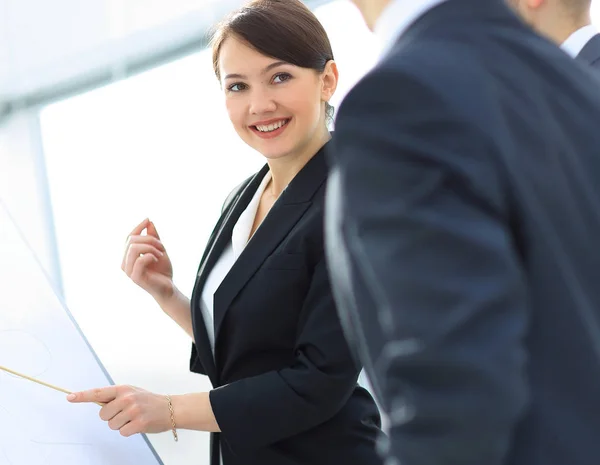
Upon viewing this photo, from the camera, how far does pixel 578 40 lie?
1.81 metres

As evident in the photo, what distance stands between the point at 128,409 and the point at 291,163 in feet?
1.85

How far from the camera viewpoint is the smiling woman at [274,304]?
1454mm

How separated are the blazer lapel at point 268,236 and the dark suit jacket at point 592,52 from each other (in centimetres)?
67

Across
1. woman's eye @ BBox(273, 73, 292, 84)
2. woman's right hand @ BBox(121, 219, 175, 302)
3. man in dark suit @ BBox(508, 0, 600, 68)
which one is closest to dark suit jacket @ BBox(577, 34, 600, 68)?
man in dark suit @ BBox(508, 0, 600, 68)

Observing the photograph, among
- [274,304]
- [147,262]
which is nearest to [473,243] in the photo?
[274,304]

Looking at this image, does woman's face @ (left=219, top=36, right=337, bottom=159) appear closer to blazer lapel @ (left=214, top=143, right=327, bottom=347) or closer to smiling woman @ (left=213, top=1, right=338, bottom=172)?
smiling woman @ (left=213, top=1, right=338, bottom=172)

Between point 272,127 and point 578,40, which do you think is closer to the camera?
point 272,127

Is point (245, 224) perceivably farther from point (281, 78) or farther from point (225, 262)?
point (281, 78)

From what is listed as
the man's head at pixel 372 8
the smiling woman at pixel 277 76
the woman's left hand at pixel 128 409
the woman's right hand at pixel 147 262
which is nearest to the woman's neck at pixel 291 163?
the smiling woman at pixel 277 76

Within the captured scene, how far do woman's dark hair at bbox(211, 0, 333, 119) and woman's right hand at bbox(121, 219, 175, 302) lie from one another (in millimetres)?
455

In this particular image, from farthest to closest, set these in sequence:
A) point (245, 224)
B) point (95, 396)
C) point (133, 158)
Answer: point (133, 158), point (245, 224), point (95, 396)

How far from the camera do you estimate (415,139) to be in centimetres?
67

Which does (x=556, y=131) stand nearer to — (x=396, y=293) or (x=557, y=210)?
(x=557, y=210)

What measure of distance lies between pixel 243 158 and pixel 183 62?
0.35 m
